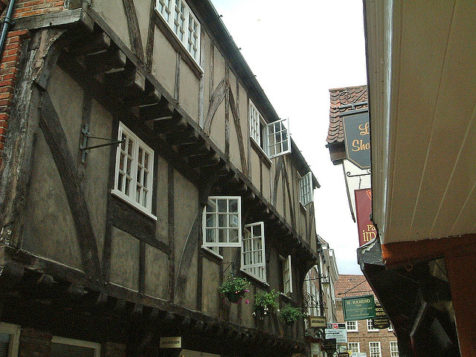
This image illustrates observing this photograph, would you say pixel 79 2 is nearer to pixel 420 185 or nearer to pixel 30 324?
pixel 30 324

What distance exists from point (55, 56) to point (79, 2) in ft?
2.69

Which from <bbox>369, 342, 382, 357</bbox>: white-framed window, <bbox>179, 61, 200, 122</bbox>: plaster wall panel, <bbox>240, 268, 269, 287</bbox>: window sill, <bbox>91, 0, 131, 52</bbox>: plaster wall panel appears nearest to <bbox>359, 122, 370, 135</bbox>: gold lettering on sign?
<bbox>179, 61, 200, 122</bbox>: plaster wall panel

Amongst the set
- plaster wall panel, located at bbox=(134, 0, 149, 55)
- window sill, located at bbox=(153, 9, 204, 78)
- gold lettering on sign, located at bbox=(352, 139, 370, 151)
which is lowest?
gold lettering on sign, located at bbox=(352, 139, 370, 151)

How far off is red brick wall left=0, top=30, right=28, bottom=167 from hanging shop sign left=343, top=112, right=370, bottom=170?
5.60 m

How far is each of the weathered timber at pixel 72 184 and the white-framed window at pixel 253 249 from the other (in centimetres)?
559

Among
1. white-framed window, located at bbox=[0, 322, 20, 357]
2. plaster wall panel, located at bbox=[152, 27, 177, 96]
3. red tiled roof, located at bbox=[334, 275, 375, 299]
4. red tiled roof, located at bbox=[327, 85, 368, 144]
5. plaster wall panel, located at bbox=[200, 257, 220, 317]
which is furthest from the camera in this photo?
red tiled roof, located at bbox=[334, 275, 375, 299]

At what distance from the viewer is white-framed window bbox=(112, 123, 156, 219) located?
7.17m

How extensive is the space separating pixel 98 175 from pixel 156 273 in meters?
1.96

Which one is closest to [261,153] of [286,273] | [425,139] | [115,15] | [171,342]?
[286,273]

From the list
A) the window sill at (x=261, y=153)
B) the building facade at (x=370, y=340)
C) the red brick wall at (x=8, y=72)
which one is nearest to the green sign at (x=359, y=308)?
the window sill at (x=261, y=153)

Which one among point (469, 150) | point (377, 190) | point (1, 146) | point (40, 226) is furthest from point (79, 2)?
point (469, 150)

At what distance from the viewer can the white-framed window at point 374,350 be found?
4391 cm

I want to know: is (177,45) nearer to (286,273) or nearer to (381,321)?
(286,273)

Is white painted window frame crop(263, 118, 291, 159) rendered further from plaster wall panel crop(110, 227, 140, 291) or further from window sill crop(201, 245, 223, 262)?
plaster wall panel crop(110, 227, 140, 291)
